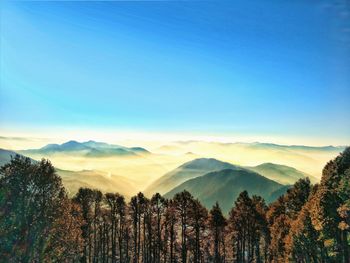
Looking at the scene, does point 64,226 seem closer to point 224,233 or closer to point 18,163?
point 18,163

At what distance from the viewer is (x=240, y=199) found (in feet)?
322

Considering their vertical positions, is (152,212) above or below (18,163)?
below

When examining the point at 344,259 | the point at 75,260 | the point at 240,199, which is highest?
the point at 240,199

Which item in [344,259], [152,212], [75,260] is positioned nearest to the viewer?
[344,259]

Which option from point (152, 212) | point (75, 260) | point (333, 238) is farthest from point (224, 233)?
point (333, 238)

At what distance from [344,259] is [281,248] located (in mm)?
40983

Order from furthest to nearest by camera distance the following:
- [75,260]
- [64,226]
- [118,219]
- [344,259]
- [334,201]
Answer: [118,219]
[75,260]
[64,226]
[334,201]
[344,259]

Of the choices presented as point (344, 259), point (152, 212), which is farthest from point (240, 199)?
point (344, 259)

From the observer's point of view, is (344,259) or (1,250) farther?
(344,259)

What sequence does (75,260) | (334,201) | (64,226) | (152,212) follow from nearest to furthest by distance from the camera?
(334,201)
(64,226)
(75,260)
(152,212)

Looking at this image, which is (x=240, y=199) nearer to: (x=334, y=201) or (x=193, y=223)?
(x=193, y=223)

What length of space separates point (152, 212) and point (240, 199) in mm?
22556

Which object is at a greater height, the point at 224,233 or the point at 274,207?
the point at 274,207

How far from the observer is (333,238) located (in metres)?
54.9
